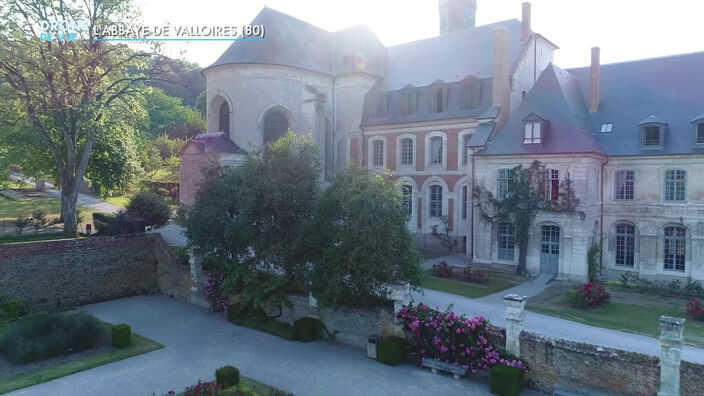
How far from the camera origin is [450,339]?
12391mm

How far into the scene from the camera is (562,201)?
72.2ft

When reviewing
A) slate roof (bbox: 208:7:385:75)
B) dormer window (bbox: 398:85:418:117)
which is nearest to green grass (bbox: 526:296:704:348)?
dormer window (bbox: 398:85:418:117)

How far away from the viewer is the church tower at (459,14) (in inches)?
1371

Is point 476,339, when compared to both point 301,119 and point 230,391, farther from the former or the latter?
point 301,119

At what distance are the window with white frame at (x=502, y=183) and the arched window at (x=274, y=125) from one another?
514 inches

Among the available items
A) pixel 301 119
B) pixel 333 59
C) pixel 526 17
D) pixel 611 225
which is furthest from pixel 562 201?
pixel 333 59

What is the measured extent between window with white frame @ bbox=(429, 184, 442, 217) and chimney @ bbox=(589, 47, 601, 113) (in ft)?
30.3

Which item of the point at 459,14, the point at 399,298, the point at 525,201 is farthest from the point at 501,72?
the point at 399,298

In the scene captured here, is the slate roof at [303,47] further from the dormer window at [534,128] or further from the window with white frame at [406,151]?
the dormer window at [534,128]

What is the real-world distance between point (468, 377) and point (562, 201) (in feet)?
41.3

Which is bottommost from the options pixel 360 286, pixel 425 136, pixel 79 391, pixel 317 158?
pixel 79 391

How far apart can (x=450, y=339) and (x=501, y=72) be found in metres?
17.2

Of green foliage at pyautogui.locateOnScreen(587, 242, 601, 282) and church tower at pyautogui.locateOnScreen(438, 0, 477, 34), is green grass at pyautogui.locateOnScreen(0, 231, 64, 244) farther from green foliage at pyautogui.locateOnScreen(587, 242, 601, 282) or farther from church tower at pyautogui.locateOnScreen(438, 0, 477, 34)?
church tower at pyautogui.locateOnScreen(438, 0, 477, 34)

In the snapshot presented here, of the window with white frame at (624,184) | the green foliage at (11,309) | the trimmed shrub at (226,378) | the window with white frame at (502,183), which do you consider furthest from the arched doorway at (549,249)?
the green foliage at (11,309)
